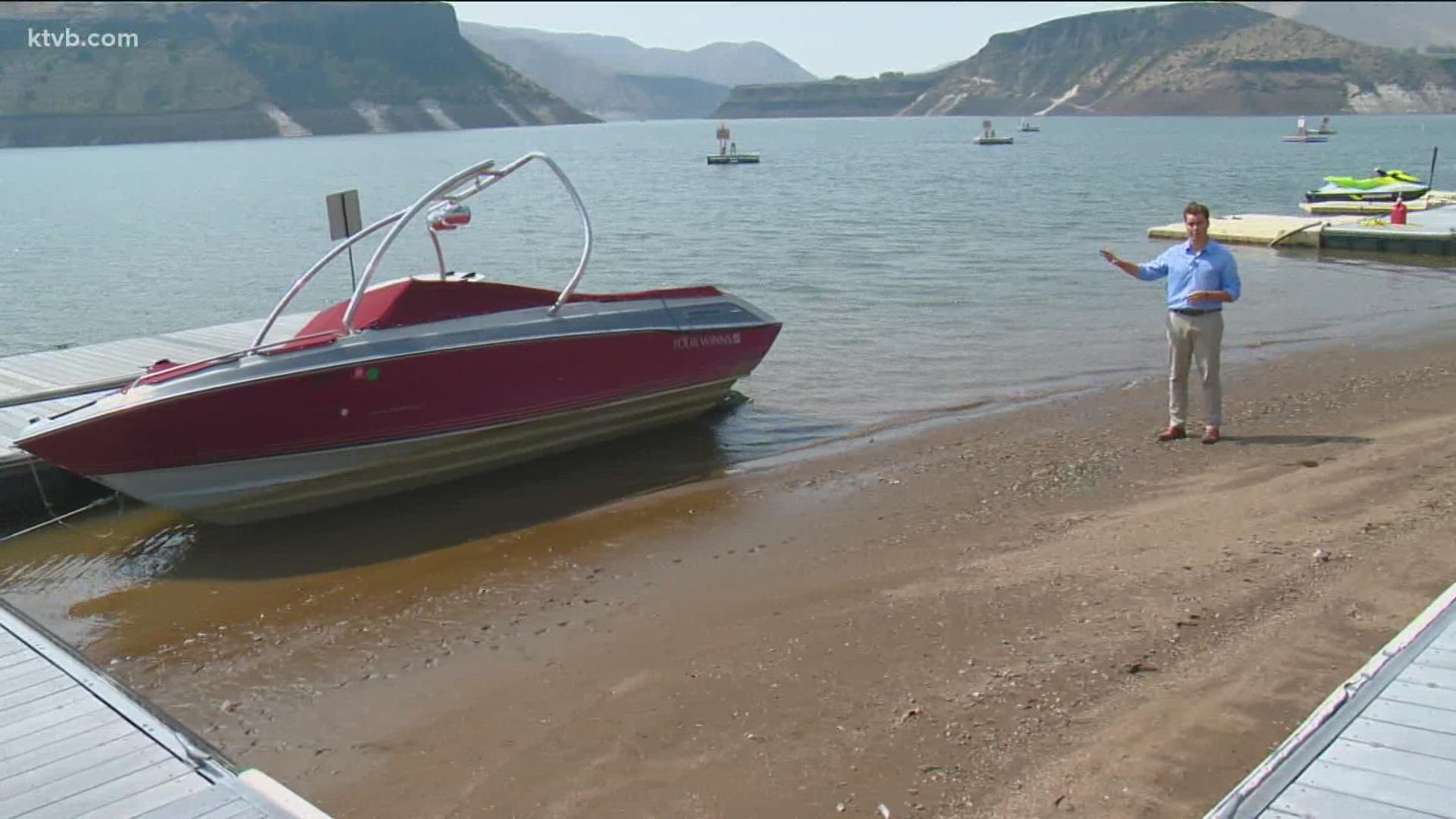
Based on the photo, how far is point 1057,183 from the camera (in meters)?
54.6

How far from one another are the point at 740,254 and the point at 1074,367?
49.0 feet

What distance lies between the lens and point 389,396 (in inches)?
360

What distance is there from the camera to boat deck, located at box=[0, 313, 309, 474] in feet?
34.3

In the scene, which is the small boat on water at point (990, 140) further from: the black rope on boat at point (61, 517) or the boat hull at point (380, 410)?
the black rope on boat at point (61, 517)

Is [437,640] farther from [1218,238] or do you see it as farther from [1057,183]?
[1057,183]

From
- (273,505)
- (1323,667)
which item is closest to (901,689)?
(1323,667)

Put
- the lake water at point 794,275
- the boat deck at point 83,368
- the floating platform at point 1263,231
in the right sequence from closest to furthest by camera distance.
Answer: the boat deck at point 83,368 < the lake water at point 794,275 < the floating platform at point 1263,231

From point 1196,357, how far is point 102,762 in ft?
27.4

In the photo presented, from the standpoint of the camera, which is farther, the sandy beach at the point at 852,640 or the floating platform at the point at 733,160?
the floating platform at the point at 733,160

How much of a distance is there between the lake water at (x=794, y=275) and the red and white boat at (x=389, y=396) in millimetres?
459

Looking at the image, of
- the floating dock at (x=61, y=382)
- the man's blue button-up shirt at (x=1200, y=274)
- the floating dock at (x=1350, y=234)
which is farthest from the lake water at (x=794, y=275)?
the man's blue button-up shirt at (x=1200, y=274)

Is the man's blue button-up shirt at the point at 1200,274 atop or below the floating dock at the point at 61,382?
atop

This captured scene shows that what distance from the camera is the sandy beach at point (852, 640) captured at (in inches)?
205

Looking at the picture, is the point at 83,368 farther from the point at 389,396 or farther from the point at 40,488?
the point at 389,396
